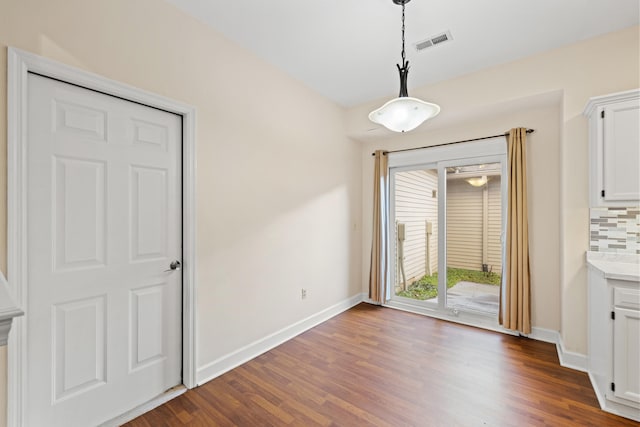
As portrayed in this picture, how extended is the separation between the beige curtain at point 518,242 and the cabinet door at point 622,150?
2.73 ft

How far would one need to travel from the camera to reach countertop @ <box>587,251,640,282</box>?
1.93 meters

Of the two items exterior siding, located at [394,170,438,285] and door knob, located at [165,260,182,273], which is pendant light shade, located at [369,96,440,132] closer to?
door knob, located at [165,260,182,273]

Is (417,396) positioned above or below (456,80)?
below

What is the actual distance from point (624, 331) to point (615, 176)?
1171 mm

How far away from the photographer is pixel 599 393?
212 centimetres

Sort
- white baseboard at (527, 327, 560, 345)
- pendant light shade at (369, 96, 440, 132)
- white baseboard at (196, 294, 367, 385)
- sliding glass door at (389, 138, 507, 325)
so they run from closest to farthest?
pendant light shade at (369, 96, 440, 132)
white baseboard at (196, 294, 367, 385)
white baseboard at (527, 327, 560, 345)
sliding glass door at (389, 138, 507, 325)

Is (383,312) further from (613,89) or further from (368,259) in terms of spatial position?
(613,89)

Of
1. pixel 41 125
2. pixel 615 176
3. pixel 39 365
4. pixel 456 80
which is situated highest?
pixel 456 80

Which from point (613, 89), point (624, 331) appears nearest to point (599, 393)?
point (624, 331)

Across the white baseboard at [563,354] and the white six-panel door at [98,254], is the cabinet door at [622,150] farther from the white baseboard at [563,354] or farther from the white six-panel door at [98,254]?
the white six-panel door at [98,254]

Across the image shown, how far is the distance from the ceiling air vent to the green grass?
103 inches

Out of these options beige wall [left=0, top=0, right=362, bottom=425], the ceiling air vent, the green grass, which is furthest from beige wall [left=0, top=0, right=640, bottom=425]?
the ceiling air vent

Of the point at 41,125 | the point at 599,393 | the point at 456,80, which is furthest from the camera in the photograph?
the point at 456,80

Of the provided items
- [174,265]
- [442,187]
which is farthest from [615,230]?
[174,265]
